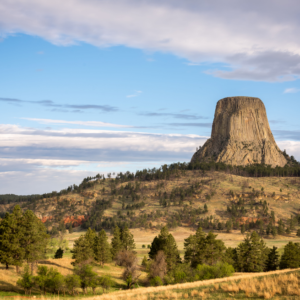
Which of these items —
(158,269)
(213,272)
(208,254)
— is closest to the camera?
(213,272)

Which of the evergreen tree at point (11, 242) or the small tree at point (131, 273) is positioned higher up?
the evergreen tree at point (11, 242)

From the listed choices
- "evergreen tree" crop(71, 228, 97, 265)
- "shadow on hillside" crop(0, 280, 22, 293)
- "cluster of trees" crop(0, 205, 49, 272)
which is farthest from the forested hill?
"shadow on hillside" crop(0, 280, 22, 293)

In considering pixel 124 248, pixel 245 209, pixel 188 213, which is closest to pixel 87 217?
pixel 188 213

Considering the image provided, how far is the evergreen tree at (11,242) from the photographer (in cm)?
5166

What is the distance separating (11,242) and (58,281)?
1349 cm

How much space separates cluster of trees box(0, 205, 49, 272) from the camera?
51938 millimetres

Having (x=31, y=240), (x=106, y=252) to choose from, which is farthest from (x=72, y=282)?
(x=106, y=252)

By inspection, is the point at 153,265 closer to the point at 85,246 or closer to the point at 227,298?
the point at 85,246

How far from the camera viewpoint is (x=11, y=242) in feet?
173

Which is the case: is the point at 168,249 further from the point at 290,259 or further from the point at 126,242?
the point at 290,259

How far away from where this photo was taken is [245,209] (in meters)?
160

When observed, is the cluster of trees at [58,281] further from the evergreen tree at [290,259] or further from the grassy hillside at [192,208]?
the grassy hillside at [192,208]

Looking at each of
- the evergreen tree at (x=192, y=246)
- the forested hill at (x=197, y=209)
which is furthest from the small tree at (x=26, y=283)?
the forested hill at (x=197, y=209)

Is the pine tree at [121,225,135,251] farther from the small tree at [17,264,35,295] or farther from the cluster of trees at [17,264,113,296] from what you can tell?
the small tree at [17,264,35,295]
